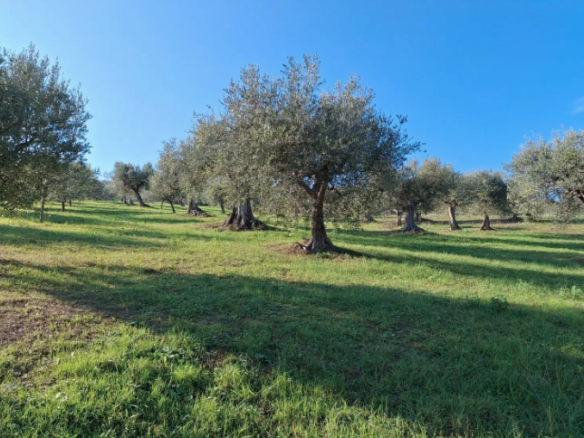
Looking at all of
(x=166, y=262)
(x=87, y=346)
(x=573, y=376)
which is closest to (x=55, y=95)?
(x=166, y=262)

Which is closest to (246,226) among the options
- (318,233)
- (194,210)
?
(318,233)

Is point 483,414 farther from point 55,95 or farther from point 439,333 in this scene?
point 55,95

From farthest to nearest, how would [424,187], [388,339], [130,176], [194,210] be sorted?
[130,176] < [194,210] < [424,187] < [388,339]

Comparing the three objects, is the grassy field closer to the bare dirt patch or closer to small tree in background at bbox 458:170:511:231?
the bare dirt patch

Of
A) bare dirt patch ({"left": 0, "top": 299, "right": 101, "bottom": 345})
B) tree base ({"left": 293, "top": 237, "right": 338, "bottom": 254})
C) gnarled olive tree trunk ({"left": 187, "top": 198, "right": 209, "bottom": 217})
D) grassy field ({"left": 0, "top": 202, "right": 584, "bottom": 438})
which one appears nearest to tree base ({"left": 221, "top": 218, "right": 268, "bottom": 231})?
tree base ({"left": 293, "top": 237, "right": 338, "bottom": 254})

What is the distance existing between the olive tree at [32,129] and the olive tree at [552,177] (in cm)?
2238

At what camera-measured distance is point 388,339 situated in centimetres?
548

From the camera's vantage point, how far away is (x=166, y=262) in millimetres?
11477

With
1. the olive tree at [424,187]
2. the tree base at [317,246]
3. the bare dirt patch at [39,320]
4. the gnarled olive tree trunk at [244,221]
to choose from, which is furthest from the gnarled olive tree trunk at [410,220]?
the bare dirt patch at [39,320]

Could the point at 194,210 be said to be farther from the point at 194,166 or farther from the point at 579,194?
the point at 579,194

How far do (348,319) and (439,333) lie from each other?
1.68m

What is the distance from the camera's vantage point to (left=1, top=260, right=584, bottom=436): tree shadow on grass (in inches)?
143

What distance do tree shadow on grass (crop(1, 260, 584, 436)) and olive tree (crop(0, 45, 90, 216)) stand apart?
10.5ft

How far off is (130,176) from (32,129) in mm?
57460
